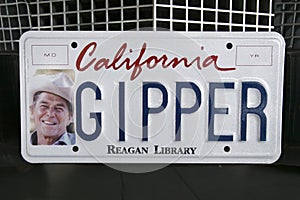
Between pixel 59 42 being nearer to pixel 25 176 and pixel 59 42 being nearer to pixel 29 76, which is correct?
pixel 29 76

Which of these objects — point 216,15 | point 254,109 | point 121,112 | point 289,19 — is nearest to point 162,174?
point 121,112

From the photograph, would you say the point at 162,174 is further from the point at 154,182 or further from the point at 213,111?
the point at 213,111

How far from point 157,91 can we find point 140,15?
0.29 m

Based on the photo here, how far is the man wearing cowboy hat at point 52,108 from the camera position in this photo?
62.4 inches

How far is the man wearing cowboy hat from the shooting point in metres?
1.58

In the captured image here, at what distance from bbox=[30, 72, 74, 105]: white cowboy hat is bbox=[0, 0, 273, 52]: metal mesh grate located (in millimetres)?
166

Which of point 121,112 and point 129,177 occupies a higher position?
point 121,112

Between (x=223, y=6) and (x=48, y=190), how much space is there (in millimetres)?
987

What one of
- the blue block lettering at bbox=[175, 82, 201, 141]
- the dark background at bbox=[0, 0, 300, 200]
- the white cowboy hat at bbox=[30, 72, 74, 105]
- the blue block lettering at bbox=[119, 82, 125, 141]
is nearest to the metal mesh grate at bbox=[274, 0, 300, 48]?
the dark background at bbox=[0, 0, 300, 200]

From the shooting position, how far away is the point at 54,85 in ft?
5.21

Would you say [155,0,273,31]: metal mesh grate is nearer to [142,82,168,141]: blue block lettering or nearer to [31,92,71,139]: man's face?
[142,82,168,141]: blue block lettering

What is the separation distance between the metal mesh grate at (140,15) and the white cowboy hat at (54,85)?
0.55 feet

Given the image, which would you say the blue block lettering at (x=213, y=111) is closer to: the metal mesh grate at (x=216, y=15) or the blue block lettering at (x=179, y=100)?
the blue block lettering at (x=179, y=100)

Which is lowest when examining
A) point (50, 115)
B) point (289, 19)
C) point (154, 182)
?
point (154, 182)
